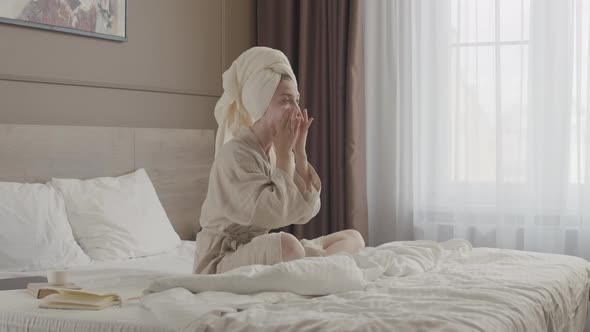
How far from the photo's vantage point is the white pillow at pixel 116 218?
10.7 feet

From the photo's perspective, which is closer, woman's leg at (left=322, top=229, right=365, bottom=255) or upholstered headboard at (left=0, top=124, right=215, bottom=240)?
woman's leg at (left=322, top=229, right=365, bottom=255)

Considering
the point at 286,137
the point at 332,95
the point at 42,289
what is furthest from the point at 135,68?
the point at 42,289

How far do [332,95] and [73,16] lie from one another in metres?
1.67

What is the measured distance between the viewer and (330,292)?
2146mm

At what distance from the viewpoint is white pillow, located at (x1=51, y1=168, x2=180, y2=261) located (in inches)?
128

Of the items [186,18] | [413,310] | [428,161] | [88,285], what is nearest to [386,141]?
[428,161]

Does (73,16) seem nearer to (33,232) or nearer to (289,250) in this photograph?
(33,232)

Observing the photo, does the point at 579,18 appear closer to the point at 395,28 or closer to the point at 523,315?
the point at 395,28

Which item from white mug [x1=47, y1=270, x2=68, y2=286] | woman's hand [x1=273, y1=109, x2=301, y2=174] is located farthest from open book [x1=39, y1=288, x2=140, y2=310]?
woman's hand [x1=273, y1=109, x2=301, y2=174]

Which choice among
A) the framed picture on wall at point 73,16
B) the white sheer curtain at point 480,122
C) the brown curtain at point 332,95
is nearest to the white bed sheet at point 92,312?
the framed picture on wall at point 73,16

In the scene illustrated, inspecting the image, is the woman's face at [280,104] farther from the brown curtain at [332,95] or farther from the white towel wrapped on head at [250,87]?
the brown curtain at [332,95]

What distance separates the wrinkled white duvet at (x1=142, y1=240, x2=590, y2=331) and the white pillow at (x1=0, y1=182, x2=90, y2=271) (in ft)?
3.28

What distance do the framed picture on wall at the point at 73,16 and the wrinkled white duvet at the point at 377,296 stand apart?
1.75 m

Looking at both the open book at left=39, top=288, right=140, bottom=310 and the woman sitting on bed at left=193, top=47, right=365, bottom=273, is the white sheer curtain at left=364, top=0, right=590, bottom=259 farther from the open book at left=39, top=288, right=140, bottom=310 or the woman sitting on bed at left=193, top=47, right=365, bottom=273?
the open book at left=39, top=288, right=140, bottom=310
